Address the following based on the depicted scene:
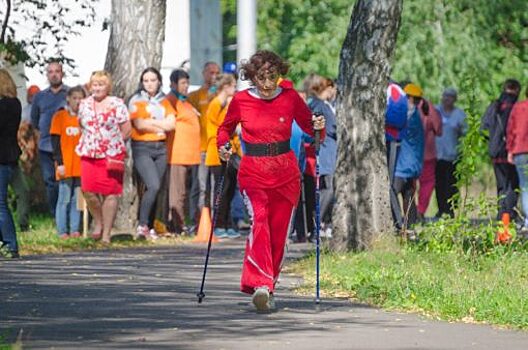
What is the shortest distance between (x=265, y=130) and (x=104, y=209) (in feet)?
26.3

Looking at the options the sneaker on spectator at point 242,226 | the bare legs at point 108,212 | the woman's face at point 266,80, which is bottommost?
the sneaker on spectator at point 242,226

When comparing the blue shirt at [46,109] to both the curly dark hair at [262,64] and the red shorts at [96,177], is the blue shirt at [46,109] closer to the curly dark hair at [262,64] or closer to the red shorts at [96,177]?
the red shorts at [96,177]

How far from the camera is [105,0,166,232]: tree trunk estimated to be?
2356 centimetres

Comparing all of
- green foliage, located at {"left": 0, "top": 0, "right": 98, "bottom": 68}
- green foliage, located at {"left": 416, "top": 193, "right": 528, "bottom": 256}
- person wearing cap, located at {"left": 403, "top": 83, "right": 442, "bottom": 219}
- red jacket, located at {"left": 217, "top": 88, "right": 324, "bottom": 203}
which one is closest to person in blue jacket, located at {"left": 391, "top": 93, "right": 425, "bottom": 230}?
person wearing cap, located at {"left": 403, "top": 83, "right": 442, "bottom": 219}

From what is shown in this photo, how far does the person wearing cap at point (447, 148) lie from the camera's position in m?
28.4

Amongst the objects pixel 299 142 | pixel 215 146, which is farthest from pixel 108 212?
pixel 215 146

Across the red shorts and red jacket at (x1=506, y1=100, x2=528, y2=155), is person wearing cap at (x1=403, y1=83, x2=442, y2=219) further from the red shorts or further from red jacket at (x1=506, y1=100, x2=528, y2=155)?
the red shorts

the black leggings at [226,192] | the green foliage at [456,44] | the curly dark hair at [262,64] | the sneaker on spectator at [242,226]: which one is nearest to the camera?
the curly dark hair at [262,64]

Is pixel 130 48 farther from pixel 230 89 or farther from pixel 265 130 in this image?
pixel 265 130

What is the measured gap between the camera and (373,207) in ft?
60.8

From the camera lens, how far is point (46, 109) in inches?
975

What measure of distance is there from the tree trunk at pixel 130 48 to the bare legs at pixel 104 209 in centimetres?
123

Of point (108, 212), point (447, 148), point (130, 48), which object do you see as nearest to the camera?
point (108, 212)

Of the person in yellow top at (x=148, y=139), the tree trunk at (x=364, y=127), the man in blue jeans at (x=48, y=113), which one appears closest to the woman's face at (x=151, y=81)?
the person in yellow top at (x=148, y=139)
